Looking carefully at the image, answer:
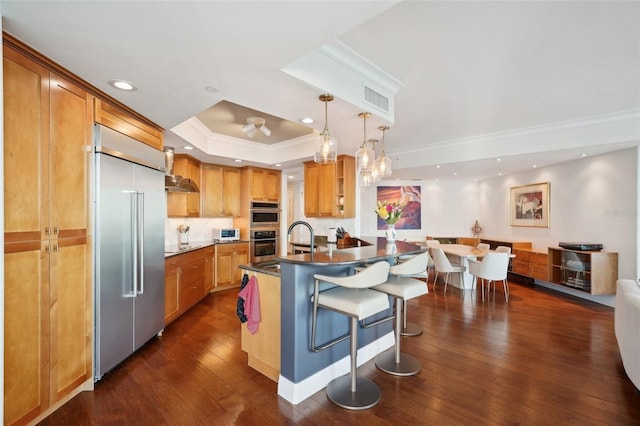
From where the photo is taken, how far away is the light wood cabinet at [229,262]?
17.5 ft

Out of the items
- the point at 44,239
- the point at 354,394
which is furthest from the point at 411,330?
the point at 44,239

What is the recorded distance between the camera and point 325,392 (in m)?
2.36

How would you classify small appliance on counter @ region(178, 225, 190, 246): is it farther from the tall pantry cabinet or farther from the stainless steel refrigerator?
the tall pantry cabinet

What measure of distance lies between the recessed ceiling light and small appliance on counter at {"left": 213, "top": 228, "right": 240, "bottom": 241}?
3544 mm

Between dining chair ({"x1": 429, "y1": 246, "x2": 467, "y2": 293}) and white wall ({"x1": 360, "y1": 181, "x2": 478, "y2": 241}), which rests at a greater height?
white wall ({"x1": 360, "y1": 181, "x2": 478, "y2": 241})

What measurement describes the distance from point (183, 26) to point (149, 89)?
1.01 meters

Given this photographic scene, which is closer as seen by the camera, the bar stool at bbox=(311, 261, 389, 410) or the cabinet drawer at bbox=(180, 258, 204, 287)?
the bar stool at bbox=(311, 261, 389, 410)

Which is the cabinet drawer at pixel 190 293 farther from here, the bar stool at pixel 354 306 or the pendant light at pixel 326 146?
the pendant light at pixel 326 146

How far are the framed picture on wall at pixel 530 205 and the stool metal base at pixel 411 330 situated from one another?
410 centimetres

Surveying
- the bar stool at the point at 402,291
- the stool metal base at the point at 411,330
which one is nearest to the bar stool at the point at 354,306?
the bar stool at the point at 402,291

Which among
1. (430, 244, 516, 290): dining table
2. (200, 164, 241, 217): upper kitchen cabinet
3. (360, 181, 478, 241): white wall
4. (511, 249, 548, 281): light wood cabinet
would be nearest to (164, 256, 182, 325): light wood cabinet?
(200, 164, 241, 217): upper kitchen cabinet

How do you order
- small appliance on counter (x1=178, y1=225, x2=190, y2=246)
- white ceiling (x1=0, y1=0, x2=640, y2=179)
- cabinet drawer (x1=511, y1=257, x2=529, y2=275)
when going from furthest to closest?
cabinet drawer (x1=511, y1=257, x2=529, y2=275)
small appliance on counter (x1=178, y1=225, x2=190, y2=246)
white ceiling (x1=0, y1=0, x2=640, y2=179)

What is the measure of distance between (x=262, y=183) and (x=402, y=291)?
13.6ft

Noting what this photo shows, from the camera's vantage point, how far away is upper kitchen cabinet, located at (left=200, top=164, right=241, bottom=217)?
17.7 feet
